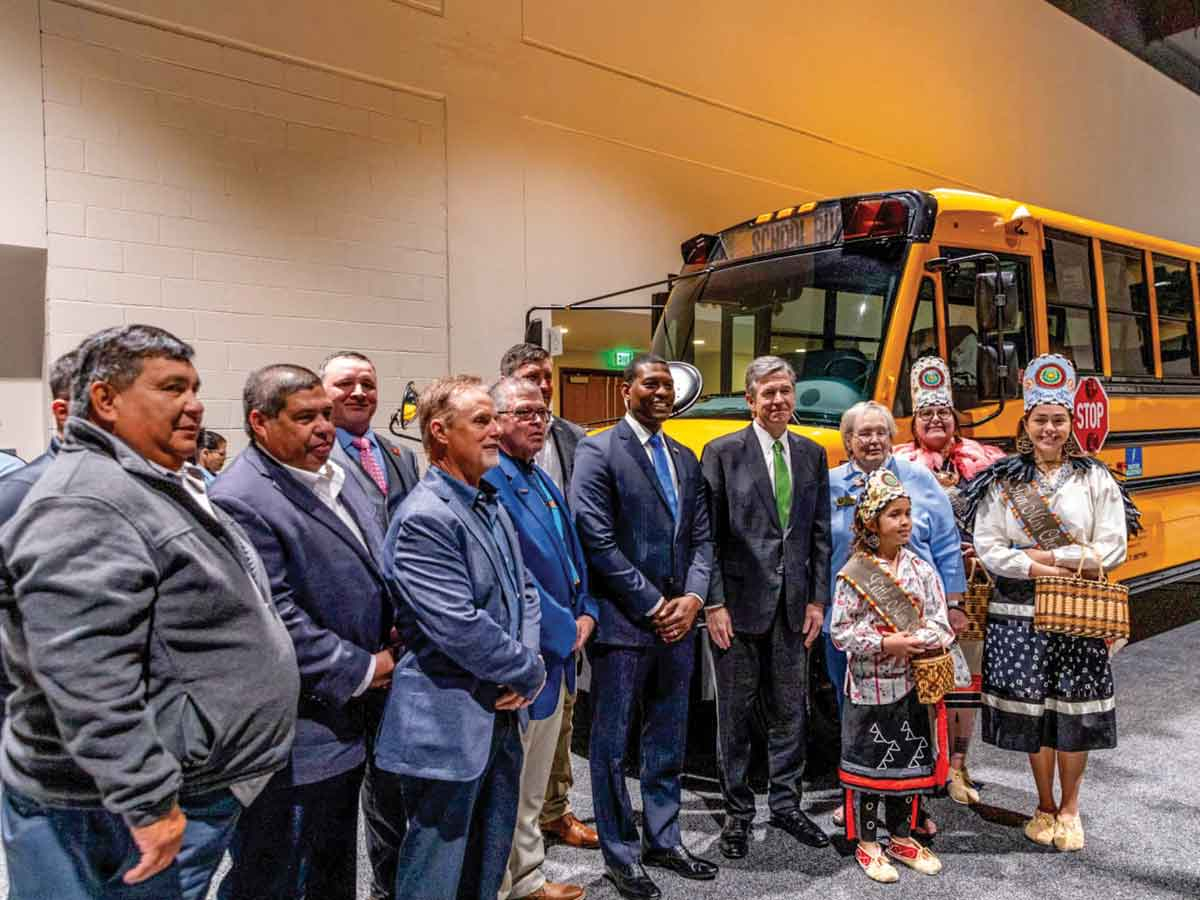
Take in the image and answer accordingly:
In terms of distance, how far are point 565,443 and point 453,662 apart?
1.54 metres

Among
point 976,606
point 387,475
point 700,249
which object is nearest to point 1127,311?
point 700,249

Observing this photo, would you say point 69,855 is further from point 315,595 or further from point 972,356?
A: point 972,356

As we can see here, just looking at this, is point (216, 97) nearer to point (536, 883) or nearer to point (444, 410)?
point (444, 410)

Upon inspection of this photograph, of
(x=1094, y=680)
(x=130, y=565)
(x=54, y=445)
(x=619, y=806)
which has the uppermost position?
(x=54, y=445)

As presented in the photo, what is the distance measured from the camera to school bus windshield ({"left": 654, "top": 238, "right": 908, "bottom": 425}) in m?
4.25

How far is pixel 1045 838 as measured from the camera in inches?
129

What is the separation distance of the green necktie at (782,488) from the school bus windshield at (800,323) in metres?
0.88

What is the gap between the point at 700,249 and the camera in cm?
530

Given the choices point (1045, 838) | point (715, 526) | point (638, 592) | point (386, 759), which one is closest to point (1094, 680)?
point (1045, 838)

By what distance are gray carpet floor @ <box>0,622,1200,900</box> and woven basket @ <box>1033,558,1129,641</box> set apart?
85 centimetres

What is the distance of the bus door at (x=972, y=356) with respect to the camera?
424 centimetres

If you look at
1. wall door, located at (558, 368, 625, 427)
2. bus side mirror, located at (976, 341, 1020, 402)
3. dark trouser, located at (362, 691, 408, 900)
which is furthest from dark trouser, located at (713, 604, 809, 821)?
wall door, located at (558, 368, 625, 427)

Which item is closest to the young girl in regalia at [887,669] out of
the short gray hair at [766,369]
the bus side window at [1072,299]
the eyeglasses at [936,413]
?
the short gray hair at [766,369]

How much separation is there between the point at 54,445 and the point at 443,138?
586 centimetres
